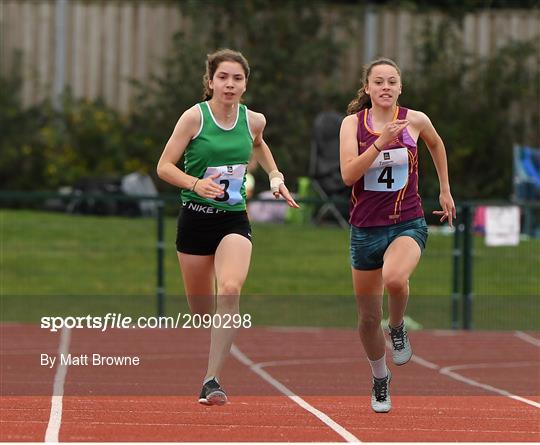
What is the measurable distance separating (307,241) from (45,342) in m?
3.82

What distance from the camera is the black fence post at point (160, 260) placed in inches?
694

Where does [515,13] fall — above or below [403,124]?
above

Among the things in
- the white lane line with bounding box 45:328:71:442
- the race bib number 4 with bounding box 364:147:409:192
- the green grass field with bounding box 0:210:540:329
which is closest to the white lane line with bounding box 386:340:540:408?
the race bib number 4 with bounding box 364:147:409:192

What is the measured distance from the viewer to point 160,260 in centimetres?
1777

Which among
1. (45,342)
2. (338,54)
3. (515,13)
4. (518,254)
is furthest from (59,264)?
(515,13)

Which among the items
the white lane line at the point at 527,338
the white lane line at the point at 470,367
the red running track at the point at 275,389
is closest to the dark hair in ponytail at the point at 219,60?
the red running track at the point at 275,389

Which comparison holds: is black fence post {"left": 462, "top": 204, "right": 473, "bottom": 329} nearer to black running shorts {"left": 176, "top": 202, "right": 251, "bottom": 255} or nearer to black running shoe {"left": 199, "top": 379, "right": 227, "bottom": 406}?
black running shorts {"left": 176, "top": 202, "right": 251, "bottom": 255}

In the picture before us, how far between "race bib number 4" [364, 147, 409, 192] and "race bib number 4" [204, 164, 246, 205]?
78 cm

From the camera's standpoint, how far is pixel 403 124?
8.88 meters

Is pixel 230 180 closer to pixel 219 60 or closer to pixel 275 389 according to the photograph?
pixel 219 60

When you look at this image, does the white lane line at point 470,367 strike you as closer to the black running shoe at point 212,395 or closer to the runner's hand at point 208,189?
the black running shoe at point 212,395

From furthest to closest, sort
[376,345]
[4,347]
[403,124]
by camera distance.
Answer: [4,347] < [376,345] < [403,124]

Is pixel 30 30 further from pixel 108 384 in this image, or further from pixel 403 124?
pixel 403 124

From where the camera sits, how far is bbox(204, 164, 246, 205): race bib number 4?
30.5 ft
